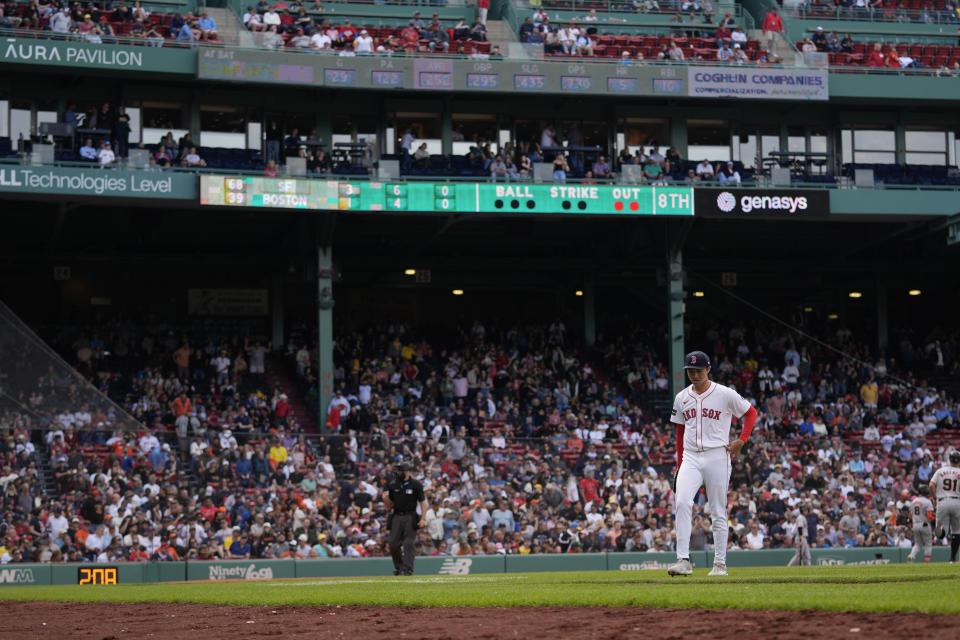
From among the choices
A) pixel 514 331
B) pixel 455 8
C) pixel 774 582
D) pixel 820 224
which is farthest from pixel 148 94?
pixel 774 582

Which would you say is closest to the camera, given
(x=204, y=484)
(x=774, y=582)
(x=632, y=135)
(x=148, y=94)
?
(x=774, y=582)

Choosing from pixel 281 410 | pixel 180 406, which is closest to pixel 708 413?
pixel 180 406

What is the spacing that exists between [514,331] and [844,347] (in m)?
9.74

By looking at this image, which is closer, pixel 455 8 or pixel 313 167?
pixel 313 167

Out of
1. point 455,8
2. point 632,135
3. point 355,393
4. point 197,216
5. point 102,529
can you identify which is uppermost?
point 455,8

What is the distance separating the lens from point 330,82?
33.1 meters

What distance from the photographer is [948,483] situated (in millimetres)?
17266

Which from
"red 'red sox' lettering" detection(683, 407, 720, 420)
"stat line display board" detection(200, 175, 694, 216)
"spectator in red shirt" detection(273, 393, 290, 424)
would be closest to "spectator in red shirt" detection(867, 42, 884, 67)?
"stat line display board" detection(200, 175, 694, 216)

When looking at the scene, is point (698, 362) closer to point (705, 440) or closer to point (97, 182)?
point (705, 440)

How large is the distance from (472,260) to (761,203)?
9844 millimetres

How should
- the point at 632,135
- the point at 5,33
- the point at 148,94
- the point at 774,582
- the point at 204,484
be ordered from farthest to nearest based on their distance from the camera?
the point at 632,135, the point at 148,94, the point at 5,33, the point at 204,484, the point at 774,582

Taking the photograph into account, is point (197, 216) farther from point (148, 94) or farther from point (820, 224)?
point (820, 224)

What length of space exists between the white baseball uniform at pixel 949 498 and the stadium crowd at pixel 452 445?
763 cm

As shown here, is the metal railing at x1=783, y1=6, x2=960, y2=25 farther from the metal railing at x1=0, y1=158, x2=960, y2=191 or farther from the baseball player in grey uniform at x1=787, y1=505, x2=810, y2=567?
the baseball player in grey uniform at x1=787, y1=505, x2=810, y2=567
